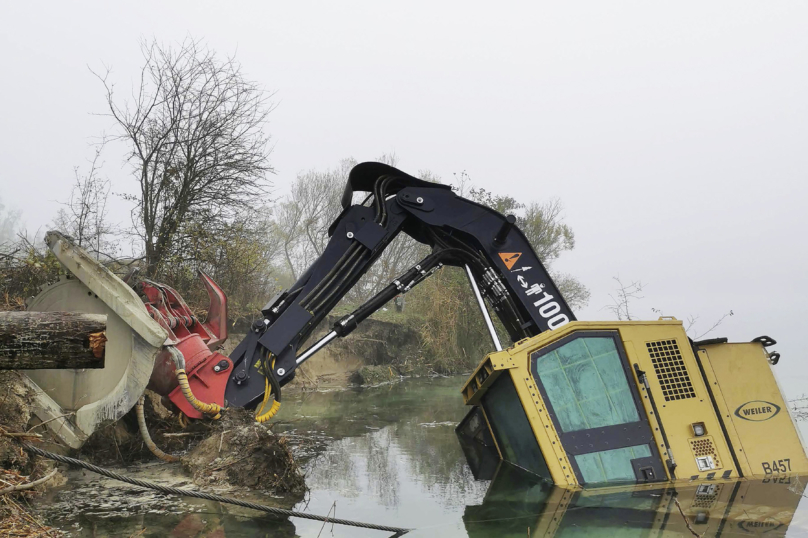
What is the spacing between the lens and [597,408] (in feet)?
17.8

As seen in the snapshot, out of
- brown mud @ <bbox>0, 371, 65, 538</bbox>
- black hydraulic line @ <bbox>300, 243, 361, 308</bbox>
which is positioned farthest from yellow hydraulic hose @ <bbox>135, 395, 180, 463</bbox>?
black hydraulic line @ <bbox>300, 243, 361, 308</bbox>

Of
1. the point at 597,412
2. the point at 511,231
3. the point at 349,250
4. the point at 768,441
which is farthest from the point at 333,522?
the point at 768,441

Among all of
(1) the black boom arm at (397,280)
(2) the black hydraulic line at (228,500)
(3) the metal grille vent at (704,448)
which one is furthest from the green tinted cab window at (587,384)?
(2) the black hydraulic line at (228,500)

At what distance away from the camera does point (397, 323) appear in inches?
774

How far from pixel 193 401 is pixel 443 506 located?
246 cm

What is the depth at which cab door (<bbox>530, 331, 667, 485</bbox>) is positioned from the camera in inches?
207

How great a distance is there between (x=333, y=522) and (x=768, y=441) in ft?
13.4

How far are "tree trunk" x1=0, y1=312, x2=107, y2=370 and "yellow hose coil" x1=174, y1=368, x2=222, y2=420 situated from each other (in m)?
2.94

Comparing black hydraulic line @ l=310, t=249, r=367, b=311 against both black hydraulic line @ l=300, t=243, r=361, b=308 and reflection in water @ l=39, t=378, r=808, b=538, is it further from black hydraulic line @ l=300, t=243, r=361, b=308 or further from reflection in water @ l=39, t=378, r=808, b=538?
A: reflection in water @ l=39, t=378, r=808, b=538

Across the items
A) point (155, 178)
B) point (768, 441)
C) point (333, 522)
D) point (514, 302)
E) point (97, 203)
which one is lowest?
point (333, 522)

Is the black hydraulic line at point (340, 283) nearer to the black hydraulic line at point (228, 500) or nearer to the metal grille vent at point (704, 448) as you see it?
the black hydraulic line at point (228, 500)

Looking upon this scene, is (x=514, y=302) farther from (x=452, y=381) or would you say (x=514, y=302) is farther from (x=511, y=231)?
(x=452, y=381)

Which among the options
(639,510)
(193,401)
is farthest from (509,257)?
(193,401)

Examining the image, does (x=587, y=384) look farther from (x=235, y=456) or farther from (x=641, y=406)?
(x=235, y=456)
